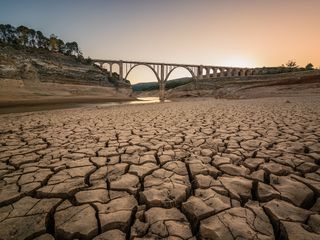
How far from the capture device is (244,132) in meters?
3.27

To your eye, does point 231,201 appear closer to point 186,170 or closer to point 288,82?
point 186,170

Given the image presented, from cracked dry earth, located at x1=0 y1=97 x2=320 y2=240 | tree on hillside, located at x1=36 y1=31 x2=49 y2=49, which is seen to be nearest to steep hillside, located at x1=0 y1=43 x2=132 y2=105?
cracked dry earth, located at x1=0 y1=97 x2=320 y2=240

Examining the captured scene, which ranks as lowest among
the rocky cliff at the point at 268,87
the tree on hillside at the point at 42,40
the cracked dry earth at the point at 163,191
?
the cracked dry earth at the point at 163,191

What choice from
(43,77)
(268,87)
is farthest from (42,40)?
(268,87)

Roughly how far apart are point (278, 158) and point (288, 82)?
18.0m

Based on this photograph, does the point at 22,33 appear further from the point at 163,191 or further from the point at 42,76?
the point at 163,191

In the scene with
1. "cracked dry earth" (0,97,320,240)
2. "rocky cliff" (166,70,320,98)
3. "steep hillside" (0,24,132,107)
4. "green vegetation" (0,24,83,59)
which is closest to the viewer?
"cracked dry earth" (0,97,320,240)

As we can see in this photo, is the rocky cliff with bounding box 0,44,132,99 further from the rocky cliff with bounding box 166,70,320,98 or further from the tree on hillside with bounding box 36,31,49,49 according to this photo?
the tree on hillside with bounding box 36,31,49,49

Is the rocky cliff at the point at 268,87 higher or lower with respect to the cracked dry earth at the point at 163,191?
higher

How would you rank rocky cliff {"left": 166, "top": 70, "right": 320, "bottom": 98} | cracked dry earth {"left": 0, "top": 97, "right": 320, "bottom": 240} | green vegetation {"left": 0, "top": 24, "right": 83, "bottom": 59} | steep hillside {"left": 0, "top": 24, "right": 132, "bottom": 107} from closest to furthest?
cracked dry earth {"left": 0, "top": 97, "right": 320, "bottom": 240}
rocky cliff {"left": 166, "top": 70, "right": 320, "bottom": 98}
steep hillside {"left": 0, "top": 24, "right": 132, "bottom": 107}
green vegetation {"left": 0, "top": 24, "right": 83, "bottom": 59}

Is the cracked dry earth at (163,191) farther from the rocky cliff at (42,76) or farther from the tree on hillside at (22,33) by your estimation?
the tree on hillside at (22,33)

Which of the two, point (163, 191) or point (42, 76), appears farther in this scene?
A: point (42, 76)

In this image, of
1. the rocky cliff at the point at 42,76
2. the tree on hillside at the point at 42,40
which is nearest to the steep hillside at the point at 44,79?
the rocky cliff at the point at 42,76

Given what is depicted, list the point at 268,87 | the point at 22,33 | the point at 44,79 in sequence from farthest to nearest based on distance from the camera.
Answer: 1. the point at 22,33
2. the point at 44,79
3. the point at 268,87
